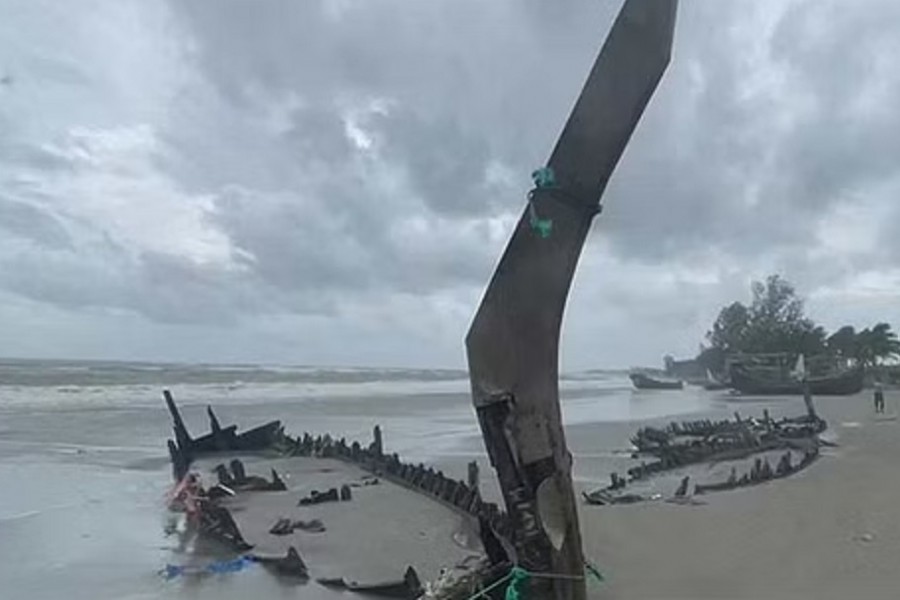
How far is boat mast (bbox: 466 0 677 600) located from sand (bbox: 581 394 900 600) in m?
3.77

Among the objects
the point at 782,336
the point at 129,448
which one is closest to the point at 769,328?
the point at 782,336

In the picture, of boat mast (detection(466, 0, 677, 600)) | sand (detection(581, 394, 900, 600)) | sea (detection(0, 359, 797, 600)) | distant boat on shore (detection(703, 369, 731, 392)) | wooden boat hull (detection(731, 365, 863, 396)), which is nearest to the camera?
boat mast (detection(466, 0, 677, 600))

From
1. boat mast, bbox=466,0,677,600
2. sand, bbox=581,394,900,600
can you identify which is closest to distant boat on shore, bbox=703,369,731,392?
sand, bbox=581,394,900,600

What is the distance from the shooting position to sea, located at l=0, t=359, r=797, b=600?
1350cm

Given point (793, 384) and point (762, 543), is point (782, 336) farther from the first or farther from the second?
point (762, 543)

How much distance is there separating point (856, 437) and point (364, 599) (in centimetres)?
2566

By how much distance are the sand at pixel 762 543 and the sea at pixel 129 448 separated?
5.19 meters

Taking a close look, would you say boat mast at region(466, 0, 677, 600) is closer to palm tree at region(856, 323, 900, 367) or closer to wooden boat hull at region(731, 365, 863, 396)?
wooden boat hull at region(731, 365, 863, 396)

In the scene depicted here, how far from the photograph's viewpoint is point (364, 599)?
10367 mm

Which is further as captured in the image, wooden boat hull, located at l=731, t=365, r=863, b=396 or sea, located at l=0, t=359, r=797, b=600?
wooden boat hull, located at l=731, t=365, r=863, b=396

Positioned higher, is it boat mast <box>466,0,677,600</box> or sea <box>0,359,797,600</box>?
boat mast <box>466,0,677,600</box>

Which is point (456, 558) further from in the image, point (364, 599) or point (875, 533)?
point (875, 533)

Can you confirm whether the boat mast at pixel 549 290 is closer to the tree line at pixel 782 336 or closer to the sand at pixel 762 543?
the sand at pixel 762 543

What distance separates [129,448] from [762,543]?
24.5 m
